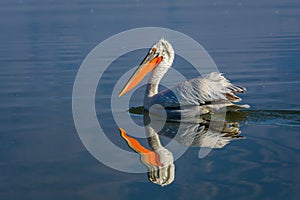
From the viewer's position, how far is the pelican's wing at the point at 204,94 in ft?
20.5

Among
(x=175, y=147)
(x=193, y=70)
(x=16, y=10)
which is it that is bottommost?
(x=16, y=10)

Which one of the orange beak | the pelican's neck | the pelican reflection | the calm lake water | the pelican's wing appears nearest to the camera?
the calm lake water

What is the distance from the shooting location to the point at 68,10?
21.5 m

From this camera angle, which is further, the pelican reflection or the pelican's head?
the pelican's head

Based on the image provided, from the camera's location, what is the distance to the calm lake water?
421cm

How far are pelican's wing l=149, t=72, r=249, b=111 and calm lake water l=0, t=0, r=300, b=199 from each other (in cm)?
34

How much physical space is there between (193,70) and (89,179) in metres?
4.91

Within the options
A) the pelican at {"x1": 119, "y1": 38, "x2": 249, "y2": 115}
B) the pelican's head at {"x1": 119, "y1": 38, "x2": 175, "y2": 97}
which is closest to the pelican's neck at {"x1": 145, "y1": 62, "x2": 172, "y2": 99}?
the pelican's head at {"x1": 119, "y1": 38, "x2": 175, "y2": 97}

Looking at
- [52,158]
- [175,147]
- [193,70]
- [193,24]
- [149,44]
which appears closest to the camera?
[52,158]

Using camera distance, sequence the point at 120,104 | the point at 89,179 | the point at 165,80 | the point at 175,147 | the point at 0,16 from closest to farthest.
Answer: the point at 89,179
the point at 175,147
the point at 120,104
the point at 165,80
the point at 0,16

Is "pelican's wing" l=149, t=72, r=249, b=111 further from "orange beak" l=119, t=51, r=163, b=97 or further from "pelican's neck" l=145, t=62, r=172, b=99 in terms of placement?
"orange beak" l=119, t=51, r=163, b=97

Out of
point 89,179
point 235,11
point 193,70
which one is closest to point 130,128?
point 89,179

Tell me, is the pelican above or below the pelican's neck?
above

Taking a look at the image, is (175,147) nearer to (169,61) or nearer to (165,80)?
(169,61)
